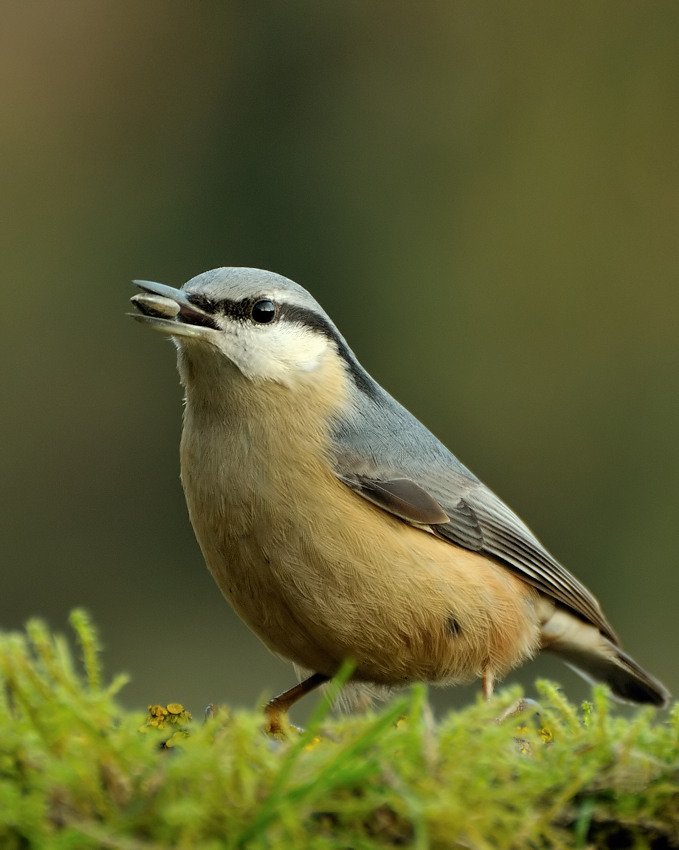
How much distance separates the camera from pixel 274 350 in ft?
9.86

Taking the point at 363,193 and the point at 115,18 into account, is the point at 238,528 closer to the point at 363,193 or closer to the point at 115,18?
the point at 363,193

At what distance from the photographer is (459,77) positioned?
26.5ft

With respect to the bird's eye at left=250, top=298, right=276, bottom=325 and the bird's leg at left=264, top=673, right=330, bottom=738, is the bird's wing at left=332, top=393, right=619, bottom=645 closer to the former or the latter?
the bird's eye at left=250, top=298, right=276, bottom=325

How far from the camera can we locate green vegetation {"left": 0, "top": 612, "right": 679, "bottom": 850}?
1228 mm

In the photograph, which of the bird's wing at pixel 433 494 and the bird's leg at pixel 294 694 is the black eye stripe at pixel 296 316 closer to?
the bird's wing at pixel 433 494

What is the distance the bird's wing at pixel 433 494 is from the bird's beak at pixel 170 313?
47 centimetres

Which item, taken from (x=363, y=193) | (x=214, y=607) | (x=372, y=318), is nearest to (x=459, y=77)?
(x=363, y=193)

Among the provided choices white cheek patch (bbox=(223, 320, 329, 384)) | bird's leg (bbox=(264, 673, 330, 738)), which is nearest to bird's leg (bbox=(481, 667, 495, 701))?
bird's leg (bbox=(264, 673, 330, 738))

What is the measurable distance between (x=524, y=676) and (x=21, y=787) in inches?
230

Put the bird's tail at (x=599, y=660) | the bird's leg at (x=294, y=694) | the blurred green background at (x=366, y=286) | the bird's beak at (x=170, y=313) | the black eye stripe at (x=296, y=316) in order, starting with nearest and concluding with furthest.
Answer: the bird's beak at (x=170, y=313), the black eye stripe at (x=296, y=316), the bird's leg at (x=294, y=694), the bird's tail at (x=599, y=660), the blurred green background at (x=366, y=286)

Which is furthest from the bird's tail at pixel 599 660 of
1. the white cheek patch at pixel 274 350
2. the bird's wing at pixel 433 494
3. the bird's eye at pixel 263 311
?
the bird's eye at pixel 263 311

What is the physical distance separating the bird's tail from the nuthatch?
1.01 ft

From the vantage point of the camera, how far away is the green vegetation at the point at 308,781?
1.23 m

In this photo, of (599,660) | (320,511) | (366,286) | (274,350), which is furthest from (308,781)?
(366,286)
